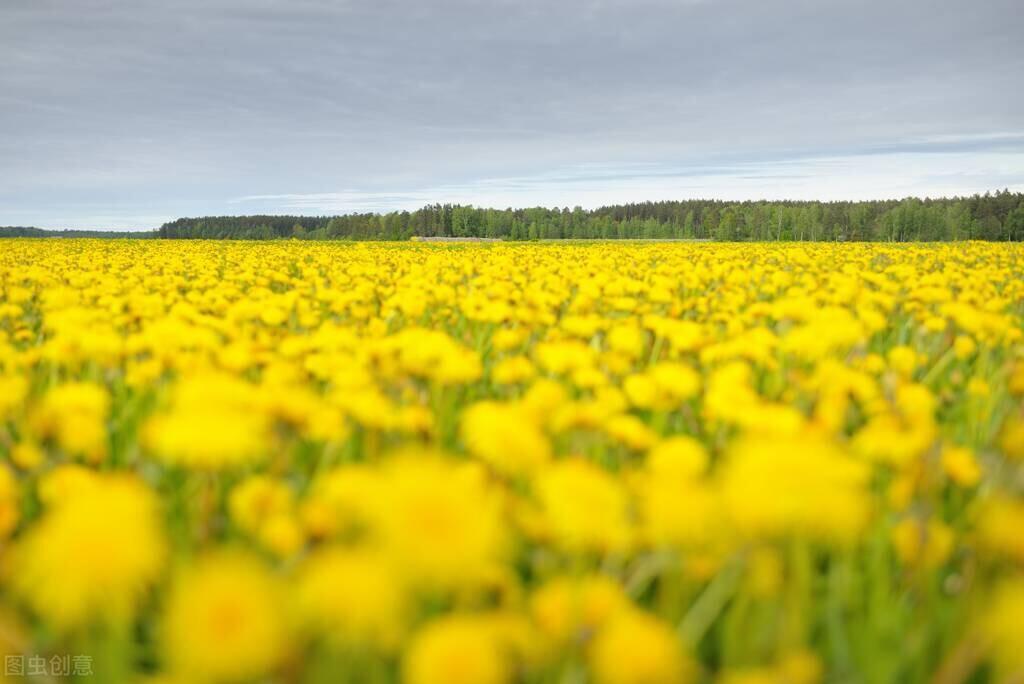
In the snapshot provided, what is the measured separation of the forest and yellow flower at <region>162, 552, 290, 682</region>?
8887 centimetres

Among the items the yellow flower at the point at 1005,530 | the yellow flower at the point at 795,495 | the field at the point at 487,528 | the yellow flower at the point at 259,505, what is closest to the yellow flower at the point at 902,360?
the field at the point at 487,528

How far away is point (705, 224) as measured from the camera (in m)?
113

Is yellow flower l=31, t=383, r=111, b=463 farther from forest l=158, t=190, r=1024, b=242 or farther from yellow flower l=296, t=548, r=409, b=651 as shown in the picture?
forest l=158, t=190, r=1024, b=242

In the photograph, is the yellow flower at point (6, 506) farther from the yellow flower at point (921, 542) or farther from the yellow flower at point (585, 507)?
the yellow flower at point (921, 542)

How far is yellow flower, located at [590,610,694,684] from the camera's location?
81cm

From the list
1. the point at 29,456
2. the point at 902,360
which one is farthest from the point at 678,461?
the point at 902,360

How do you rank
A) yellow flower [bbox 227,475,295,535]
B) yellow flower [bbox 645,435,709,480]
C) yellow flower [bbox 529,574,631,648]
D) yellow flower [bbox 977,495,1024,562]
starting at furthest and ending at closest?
yellow flower [bbox 645,435,709,480], yellow flower [bbox 227,475,295,535], yellow flower [bbox 977,495,1024,562], yellow flower [bbox 529,574,631,648]

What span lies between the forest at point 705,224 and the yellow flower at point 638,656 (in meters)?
88.9

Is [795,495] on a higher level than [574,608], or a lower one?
higher

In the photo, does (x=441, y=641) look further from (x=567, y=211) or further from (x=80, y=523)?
(x=567, y=211)

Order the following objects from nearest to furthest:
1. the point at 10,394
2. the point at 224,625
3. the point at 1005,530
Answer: the point at 224,625, the point at 1005,530, the point at 10,394

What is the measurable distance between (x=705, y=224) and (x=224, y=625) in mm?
119915

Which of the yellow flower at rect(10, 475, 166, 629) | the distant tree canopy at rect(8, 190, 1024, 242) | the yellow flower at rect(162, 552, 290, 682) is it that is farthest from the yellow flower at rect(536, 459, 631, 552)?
the distant tree canopy at rect(8, 190, 1024, 242)

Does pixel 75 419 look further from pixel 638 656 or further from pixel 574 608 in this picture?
pixel 638 656
